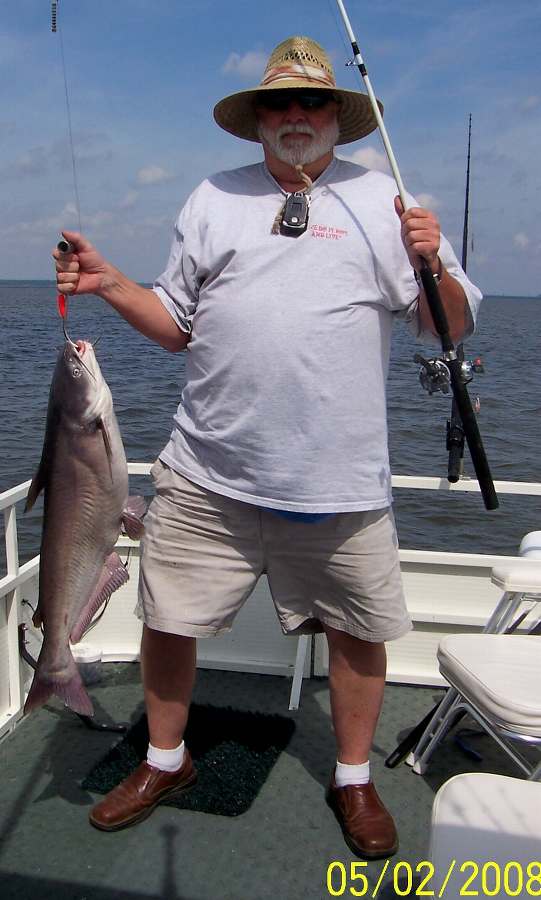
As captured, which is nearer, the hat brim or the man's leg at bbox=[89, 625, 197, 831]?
the hat brim

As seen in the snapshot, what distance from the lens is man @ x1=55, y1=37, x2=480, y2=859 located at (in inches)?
99.1

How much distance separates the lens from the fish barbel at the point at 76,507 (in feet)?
7.25

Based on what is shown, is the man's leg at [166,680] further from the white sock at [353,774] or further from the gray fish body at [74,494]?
the white sock at [353,774]

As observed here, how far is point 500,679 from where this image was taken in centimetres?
269

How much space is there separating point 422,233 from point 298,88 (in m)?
0.62

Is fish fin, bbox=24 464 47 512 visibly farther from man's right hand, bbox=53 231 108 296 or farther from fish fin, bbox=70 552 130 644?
man's right hand, bbox=53 231 108 296

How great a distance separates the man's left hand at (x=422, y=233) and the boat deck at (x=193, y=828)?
6.40ft

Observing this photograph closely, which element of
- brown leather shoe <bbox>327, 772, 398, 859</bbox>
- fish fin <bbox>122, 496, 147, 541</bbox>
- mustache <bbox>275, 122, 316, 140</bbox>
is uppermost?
mustache <bbox>275, 122, 316, 140</bbox>

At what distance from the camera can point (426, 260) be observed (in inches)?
96.3

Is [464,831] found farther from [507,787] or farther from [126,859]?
[126,859]

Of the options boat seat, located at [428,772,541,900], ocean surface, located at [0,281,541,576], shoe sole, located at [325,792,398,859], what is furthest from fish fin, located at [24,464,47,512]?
ocean surface, located at [0,281,541,576]

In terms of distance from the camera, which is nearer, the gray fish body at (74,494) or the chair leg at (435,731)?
the gray fish body at (74,494)

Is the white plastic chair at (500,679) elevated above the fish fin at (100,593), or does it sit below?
below
